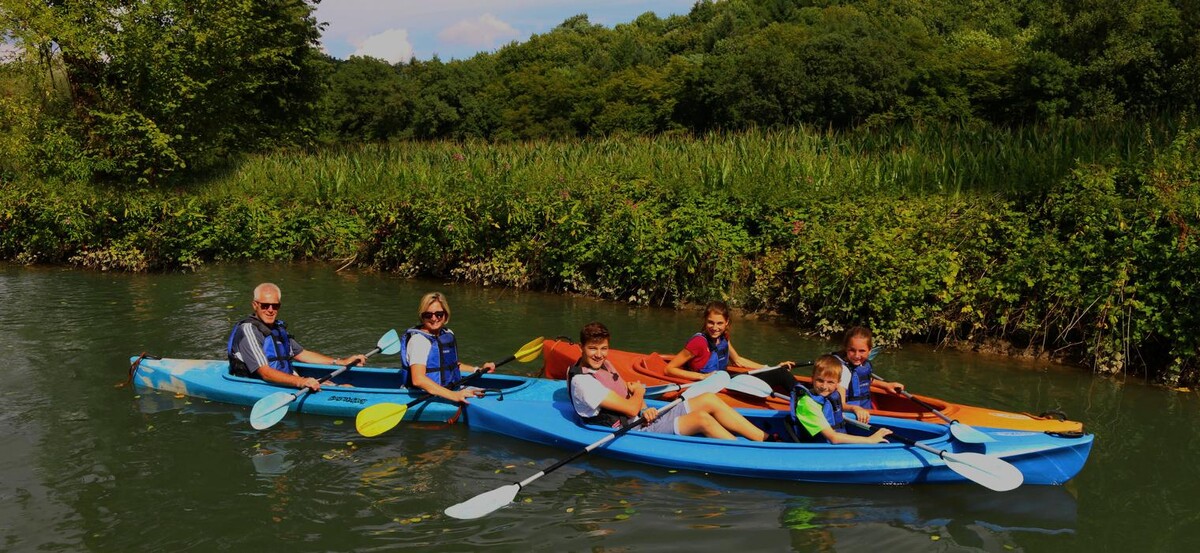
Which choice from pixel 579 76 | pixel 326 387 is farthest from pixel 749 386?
pixel 579 76

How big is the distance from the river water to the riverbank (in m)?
0.61

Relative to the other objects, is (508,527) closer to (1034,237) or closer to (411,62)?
(1034,237)

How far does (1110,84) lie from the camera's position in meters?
25.0

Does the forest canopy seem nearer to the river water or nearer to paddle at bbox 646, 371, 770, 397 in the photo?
the river water

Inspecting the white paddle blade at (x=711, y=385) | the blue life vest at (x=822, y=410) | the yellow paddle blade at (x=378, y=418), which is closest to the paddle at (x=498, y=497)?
the white paddle blade at (x=711, y=385)

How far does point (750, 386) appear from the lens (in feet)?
21.4

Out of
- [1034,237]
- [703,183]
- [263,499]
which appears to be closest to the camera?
[263,499]

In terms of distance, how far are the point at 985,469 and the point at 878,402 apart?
63.5 inches

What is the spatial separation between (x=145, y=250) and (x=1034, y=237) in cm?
1246

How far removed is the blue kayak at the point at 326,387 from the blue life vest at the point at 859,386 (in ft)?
7.41

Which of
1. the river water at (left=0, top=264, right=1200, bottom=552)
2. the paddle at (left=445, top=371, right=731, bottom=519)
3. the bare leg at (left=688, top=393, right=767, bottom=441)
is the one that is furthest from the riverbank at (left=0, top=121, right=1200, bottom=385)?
the paddle at (left=445, top=371, right=731, bottom=519)

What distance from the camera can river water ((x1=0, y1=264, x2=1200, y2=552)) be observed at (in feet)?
16.2

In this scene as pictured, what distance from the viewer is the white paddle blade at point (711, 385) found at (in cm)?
638

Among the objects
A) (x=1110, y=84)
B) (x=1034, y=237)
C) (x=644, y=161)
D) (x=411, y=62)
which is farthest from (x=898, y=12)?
(x=1034, y=237)
